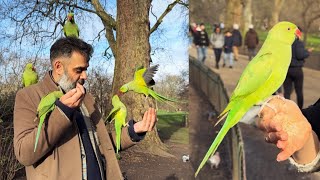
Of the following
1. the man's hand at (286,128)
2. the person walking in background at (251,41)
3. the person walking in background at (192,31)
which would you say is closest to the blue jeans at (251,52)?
the person walking in background at (251,41)

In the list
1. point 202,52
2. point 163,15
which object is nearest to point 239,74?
point 202,52

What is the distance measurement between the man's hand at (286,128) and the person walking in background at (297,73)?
431 mm

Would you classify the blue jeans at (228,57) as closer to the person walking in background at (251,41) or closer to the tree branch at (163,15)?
the person walking in background at (251,41)

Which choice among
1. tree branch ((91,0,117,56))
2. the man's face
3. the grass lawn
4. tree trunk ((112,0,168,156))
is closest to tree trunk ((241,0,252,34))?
the man's face

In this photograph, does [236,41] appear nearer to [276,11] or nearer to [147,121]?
[276,11]

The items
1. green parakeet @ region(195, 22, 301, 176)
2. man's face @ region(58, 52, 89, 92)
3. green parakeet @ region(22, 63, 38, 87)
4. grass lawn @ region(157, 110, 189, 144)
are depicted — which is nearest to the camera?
man's face @ region(58, 52, 89, 92)

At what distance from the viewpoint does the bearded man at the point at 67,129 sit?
50.4 inches

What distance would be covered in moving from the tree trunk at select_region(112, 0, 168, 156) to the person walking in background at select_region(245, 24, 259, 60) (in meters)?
1.75

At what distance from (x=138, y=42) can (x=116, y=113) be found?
5.92 ft

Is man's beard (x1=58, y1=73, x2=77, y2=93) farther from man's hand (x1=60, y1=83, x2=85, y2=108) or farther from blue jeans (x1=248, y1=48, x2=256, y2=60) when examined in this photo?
blue jeans (x1=248, y1=48, x2=256, y2=60)

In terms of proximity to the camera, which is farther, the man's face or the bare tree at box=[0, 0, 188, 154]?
the bare tree at box=[0, 0, 188, 154]

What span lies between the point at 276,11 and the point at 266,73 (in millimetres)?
430

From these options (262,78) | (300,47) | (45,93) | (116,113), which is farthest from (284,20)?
(45,93)

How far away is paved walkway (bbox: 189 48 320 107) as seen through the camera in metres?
1.84
